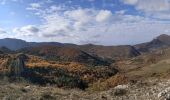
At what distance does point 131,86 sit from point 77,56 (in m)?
174

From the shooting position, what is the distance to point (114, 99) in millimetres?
19047

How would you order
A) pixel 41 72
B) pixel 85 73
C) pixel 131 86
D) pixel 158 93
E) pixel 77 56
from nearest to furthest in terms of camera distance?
pixel 158 93, pixel 131 86, pixel 41 72, pixel 85 73, pixel 77 56

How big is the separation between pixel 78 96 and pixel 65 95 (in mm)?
718

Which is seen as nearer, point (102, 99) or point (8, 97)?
point (8, 97)

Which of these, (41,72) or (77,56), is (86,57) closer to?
(77,56)

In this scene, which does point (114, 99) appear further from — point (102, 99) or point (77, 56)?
point (77, 56)

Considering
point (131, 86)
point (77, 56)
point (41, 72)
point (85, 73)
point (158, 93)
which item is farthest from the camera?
point (77, 56)

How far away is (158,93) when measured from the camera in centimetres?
1889

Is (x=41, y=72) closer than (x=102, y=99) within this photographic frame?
No

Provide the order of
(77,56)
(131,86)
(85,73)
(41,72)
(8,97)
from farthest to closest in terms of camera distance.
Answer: (77,56) < (85,73) < (41,72) < (131,86) < (8,97)

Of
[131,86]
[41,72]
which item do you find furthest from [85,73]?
[131,86]

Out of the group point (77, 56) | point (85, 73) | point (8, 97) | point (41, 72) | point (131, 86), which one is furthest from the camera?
point (77, 56)

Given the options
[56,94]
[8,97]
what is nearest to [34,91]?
[56,94]

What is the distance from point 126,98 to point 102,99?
50.7 inches
